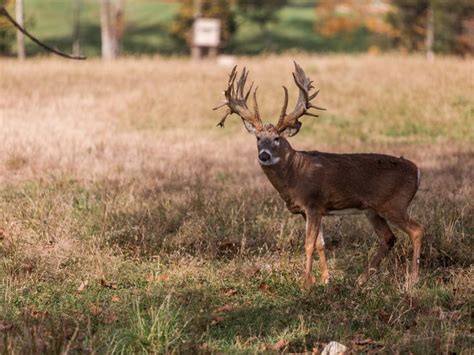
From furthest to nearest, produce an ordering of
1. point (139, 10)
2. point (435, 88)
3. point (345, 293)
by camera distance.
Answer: point (139, 10)
point (435, 88)
point (345, 293)

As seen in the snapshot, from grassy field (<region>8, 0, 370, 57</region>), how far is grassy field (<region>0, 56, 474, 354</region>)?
42886 mm

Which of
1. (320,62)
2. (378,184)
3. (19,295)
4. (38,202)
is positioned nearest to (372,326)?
(378,184)

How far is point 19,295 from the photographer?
725 centimetres

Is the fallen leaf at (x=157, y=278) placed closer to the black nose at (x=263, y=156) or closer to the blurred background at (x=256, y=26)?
the black nose at (x=263, y=156)

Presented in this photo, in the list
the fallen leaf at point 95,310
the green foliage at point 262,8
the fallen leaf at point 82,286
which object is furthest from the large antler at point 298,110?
the green foliage at point 262,8

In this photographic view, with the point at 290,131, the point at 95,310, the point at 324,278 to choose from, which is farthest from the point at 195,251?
the point at 95,310

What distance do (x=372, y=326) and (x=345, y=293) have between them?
727 mm

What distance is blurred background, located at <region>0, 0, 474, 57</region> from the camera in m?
45.6

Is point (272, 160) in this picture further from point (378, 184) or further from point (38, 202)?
point (38, 202)

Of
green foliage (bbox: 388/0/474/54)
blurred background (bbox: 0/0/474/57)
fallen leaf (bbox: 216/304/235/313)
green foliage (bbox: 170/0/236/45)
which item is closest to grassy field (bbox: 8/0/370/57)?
blurred background (bbox: 0/0/474/57)

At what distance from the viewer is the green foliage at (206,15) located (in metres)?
51.6

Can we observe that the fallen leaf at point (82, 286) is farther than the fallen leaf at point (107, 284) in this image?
No

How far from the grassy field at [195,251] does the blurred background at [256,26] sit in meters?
26.0

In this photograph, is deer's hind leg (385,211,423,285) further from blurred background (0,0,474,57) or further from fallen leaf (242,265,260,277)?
blurred background (0,0,474,57)
